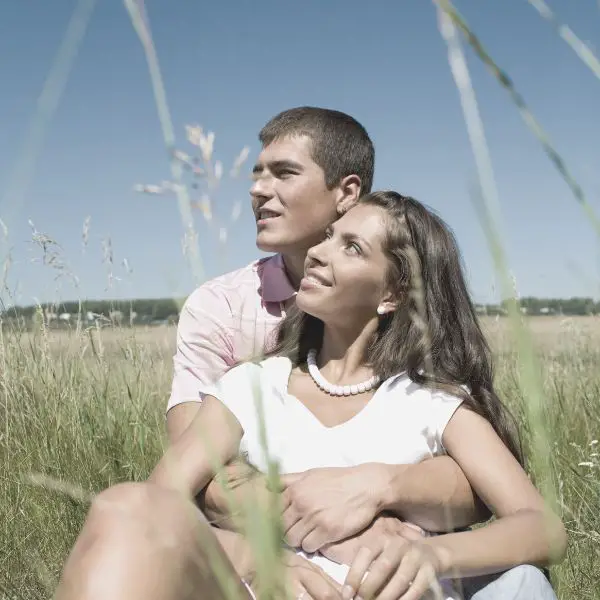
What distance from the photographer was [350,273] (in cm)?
202

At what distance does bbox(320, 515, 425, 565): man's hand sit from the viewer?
5.39 feet

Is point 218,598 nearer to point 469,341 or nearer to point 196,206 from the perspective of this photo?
point 196,206

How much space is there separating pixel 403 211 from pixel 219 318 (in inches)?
32.4

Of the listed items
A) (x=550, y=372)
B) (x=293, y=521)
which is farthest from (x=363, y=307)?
(x=550, y=372)

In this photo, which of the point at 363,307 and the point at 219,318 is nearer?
the point at 363,307

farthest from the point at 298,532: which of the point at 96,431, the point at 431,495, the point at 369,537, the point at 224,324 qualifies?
the point at 96,431

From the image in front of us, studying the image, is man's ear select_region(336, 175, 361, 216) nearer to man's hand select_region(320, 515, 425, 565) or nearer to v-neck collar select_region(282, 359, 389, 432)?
v-neck collar select_region(282, 359, 389, 432)

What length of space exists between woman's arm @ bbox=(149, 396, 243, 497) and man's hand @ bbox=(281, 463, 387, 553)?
0.19 m

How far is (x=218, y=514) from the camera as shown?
6.14ft

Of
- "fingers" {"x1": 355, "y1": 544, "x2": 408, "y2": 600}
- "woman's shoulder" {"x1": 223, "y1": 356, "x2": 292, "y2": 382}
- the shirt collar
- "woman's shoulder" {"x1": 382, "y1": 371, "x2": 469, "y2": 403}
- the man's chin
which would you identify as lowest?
"fingers" {"x1": 355, "y1": 544, "x2": 408, "y2": 600}

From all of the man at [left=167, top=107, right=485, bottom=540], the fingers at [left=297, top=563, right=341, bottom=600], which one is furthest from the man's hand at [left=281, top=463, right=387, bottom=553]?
the man at [left=167, top=107, right=485, bottom=540]

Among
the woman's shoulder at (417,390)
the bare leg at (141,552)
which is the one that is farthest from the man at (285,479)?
the woman's shoulder at (417,390)

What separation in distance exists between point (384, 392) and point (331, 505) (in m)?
0.38

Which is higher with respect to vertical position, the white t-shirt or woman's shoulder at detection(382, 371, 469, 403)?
woman's shoulder at detection(382, 371, 469, 403)
